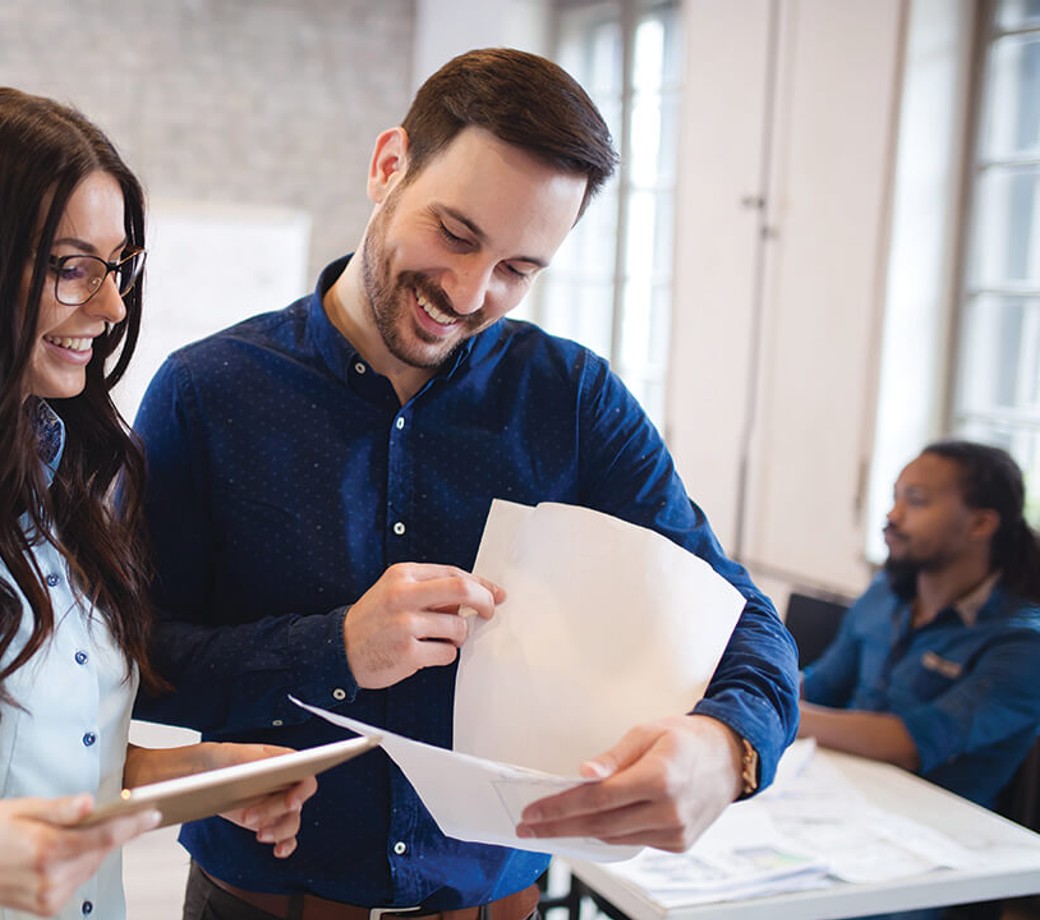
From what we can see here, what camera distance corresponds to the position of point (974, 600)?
8.99 ft

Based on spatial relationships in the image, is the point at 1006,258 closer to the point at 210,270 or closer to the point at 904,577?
the point at 904,577

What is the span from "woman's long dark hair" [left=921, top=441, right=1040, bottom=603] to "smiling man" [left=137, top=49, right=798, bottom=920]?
5.59 ft

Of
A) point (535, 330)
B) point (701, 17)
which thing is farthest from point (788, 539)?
point (535, 330)

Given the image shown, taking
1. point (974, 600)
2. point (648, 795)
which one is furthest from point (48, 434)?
point (974, 600)

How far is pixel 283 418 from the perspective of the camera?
1.30 meters

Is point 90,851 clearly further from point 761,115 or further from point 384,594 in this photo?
point 761,115

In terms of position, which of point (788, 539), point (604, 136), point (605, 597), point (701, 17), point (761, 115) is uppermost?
point (701, 17)

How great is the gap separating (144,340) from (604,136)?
4620 millimetres

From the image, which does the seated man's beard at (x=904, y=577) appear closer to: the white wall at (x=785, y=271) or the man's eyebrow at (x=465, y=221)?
the white wall at (x=785, y=271)

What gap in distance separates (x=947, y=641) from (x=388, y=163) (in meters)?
1.91

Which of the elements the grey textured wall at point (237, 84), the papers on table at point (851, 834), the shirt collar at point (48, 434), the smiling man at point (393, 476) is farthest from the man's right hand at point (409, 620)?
the grey textured wall at point (237, 84)

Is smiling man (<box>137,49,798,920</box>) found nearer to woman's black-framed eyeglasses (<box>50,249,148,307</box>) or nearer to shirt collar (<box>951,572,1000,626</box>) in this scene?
woman's black-framed eyeglasses (<box>50,249,148,307</box>)

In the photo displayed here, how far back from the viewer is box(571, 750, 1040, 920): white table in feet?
5.90

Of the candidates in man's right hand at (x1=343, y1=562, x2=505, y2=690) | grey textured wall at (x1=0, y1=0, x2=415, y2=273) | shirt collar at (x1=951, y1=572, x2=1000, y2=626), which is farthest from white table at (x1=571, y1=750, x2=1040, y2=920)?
grey textured wall at (x1=0, y1=0, x2=415, y2=273)
